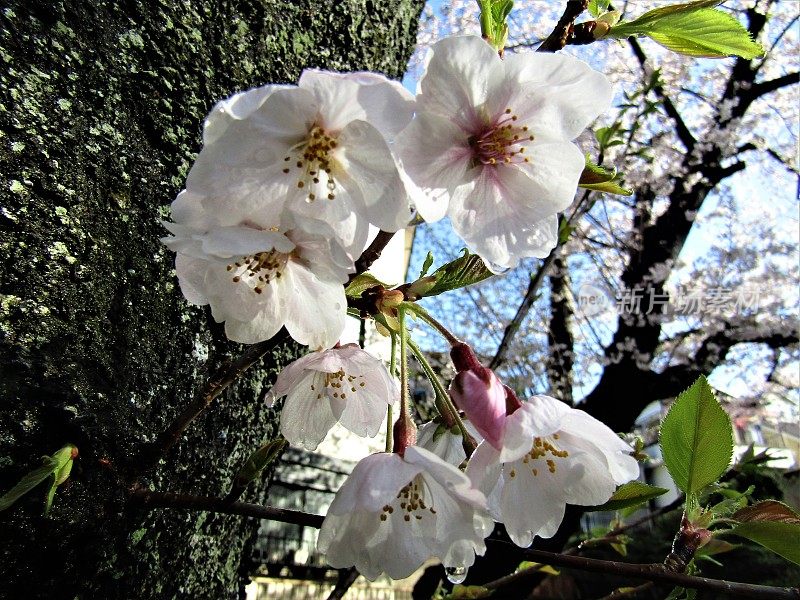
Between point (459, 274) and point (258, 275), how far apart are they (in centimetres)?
19

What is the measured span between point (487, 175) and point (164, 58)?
0.48 meters

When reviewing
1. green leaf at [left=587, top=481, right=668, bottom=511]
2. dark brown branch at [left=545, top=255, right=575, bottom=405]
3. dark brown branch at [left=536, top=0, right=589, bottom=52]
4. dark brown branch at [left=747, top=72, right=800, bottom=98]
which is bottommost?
green leaf at [left=587, top=481, right=668, bottom=511]

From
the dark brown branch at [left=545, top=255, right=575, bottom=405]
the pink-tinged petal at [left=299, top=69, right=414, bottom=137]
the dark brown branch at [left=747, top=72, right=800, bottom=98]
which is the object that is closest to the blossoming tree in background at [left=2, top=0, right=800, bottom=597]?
the pink-tinged petal at [left=299, top=69, right=414, bottom=137]

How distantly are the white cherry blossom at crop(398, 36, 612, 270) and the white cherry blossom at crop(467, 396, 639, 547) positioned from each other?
0.14 metres

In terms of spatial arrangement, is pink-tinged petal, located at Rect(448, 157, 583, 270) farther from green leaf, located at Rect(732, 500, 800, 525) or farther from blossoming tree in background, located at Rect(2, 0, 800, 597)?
green leaf, located at Rect(732, 500, 800, 525)

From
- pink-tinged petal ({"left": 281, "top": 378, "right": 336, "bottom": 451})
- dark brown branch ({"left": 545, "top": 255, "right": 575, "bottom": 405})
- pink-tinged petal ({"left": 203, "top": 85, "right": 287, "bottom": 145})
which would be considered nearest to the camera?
pink-tinged petal ({"left": 203, "top": 85, "right": 287, "bottom": 145})

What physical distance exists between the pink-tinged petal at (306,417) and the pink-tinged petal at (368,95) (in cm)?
31

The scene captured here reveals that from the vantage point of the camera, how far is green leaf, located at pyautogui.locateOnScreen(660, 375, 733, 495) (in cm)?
57

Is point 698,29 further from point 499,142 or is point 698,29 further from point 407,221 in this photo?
point 407,221

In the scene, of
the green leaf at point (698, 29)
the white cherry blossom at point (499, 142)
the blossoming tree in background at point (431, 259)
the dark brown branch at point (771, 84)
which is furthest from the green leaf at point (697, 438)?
the dark brown branch at point (771, 84)

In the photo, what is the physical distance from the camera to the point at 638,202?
6.36 metres

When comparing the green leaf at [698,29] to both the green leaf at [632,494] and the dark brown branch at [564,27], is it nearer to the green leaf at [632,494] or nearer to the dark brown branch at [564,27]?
the dark brown branch at [564,27]

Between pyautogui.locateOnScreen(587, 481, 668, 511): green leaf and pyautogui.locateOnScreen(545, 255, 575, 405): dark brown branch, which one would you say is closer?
pyautogui.locateOnScreen(587, 481, 668, 511): green leaf

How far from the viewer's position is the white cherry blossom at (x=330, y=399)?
0.63m
